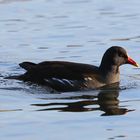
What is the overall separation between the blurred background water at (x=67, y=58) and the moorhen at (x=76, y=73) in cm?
25

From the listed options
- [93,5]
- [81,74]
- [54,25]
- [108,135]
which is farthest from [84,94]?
[93,5]

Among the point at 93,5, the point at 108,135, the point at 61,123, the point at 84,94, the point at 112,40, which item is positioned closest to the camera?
the point at 108,135

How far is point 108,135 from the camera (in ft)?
39.3

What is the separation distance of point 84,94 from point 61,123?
9.37 feet

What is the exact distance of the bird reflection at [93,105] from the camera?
13852 millimetres

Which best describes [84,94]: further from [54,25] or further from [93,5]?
[93,5]

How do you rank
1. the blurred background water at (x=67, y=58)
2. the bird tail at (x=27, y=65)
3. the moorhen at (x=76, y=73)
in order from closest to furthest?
the blurred background water at (x=67, y=58), the moorhen at (x=76, y=73), the bird tail at (x=27, y=65)

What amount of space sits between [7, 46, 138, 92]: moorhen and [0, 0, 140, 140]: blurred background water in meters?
0.25

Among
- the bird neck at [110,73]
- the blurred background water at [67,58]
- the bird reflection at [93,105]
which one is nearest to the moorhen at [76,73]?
the bird neck at [110,73]

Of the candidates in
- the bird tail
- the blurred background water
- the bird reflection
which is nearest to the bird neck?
the blurred background water

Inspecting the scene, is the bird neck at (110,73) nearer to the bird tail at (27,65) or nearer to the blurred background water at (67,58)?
the blurred background water at (67,58)

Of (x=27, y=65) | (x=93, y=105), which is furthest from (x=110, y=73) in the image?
(x=93, y=105)

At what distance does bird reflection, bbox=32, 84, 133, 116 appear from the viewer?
Answer: 1385cm

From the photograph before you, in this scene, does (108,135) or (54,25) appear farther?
(54,25)
